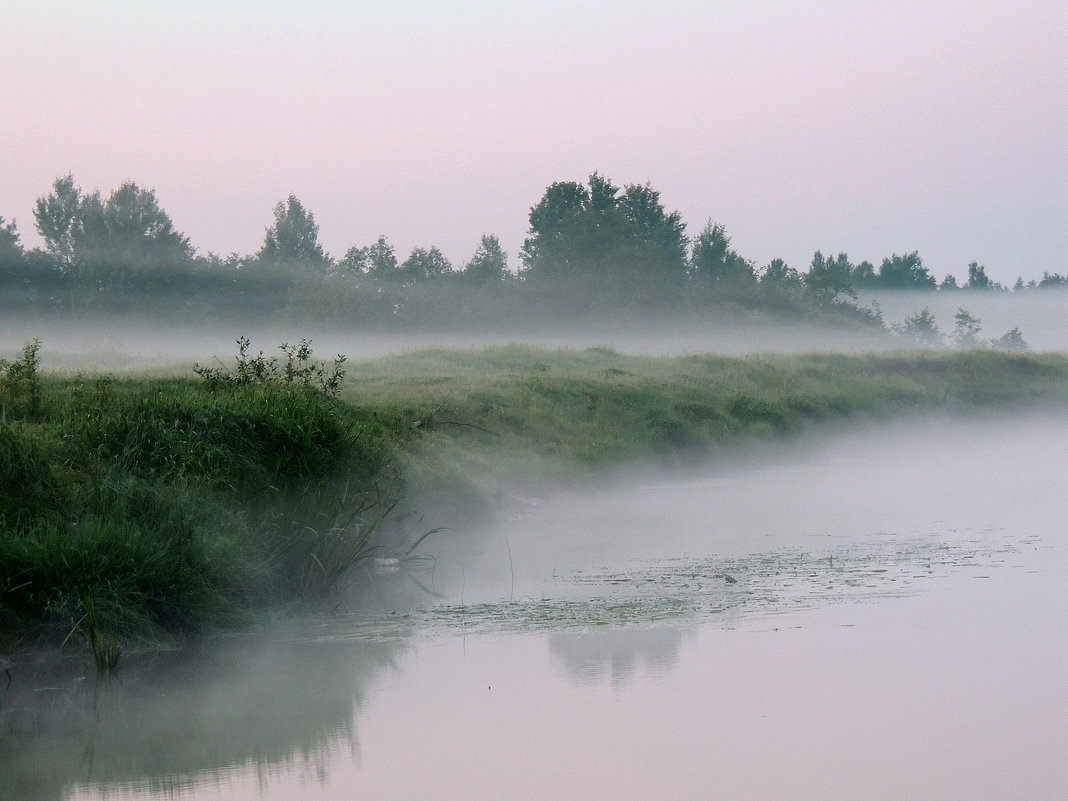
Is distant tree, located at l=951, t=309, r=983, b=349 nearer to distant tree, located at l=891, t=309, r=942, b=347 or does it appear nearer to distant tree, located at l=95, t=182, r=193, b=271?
distant tree, located at l=891, t=309, r=942, b=347

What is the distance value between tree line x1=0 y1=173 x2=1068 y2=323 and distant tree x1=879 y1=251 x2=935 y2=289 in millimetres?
24838

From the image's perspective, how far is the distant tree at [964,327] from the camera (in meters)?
78.3

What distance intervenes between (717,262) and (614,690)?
229 ft

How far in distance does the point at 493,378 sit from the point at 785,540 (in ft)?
39.0

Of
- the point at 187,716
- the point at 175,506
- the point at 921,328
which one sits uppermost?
the point at 921,328

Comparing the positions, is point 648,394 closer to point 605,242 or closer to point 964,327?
point 605,242

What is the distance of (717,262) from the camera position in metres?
76.1

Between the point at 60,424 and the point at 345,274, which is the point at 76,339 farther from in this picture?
the point at 60,424

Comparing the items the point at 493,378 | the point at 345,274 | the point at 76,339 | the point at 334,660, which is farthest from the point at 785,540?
the point at 345,274

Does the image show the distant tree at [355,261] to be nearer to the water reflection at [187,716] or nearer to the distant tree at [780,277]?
the distant tree at [780,277]

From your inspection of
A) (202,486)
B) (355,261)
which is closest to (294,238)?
(355,261)

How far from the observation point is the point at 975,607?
9.72 metres

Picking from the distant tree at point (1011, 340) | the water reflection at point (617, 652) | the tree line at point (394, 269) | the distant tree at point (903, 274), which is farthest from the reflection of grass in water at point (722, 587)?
the distant tree at point (903, 274)

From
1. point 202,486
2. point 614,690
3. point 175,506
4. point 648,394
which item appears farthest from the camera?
point 648,394
